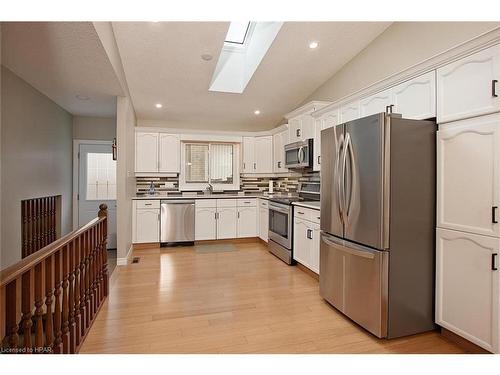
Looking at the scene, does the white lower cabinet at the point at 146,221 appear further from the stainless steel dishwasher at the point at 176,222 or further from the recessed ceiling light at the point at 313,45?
the recessed ceiling light at the point at 313,45

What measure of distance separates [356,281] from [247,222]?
3217 mm

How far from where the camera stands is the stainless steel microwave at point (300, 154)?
4.12 metres

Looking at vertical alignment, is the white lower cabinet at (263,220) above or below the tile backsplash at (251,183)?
below

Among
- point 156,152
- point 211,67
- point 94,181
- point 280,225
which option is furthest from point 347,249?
point 94,181

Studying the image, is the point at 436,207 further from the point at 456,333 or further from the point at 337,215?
the point at 456,333

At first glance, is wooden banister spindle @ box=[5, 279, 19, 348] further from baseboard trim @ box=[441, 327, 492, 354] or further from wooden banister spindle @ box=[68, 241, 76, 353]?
baseboard trim @ box=[441, 327, 492, 354]

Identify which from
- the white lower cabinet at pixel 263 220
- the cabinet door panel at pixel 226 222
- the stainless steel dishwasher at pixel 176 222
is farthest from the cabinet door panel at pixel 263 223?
the stainless steel dishwasher at pixel 176 222

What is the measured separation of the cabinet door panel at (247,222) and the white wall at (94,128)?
9.68 feet

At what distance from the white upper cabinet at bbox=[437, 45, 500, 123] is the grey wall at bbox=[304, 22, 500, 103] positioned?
772 mm

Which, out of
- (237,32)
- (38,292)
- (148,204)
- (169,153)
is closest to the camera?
(38,292)

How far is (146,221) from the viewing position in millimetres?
4812

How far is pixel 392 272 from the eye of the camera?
2053 millimetres

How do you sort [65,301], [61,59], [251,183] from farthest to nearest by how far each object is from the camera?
[251,183]
[61,59]
[65,301]

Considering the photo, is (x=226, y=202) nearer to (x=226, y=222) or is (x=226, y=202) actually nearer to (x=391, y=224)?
(x=226, y=222)
